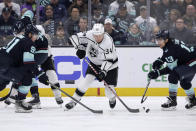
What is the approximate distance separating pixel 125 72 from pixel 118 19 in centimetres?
86

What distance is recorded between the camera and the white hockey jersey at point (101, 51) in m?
6.32

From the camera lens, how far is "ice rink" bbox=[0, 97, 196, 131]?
5.05m

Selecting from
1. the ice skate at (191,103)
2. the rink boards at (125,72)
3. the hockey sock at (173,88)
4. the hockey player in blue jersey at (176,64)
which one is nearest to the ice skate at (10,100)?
the rink boards at (125,72)

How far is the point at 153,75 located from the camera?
6547 mm

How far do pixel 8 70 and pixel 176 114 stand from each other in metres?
1.98

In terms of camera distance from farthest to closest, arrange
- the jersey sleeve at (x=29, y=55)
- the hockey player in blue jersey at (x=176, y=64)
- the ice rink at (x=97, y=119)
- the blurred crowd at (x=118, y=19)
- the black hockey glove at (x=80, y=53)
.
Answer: the blurred crowd at (x=118, y=19), the black hockey glove at (x=80, y=53), the hockey player in blue jersey at (x=176, y=64), the jersey sleeve at (x=29, y=55), the ice rink at (x=97, y=119)

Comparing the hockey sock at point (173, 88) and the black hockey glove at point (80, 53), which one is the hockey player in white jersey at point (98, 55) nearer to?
the black hockey glove at point (80, 53)

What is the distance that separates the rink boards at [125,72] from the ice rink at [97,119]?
3.12 feet

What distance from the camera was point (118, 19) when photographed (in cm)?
831

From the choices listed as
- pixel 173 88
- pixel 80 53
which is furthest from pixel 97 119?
pixel 173 88

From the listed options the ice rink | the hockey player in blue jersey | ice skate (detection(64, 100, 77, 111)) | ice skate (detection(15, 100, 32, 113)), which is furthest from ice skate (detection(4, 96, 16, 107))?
the hockey player in blue jersey

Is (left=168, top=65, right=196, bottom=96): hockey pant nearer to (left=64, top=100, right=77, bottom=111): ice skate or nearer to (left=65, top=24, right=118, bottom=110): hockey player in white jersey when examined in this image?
(left=65, top=24, right=118, bottom=110): hockey player in white jersey

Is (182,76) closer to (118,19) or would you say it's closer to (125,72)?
(125,72)

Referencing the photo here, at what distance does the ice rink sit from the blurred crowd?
4.85 ft
